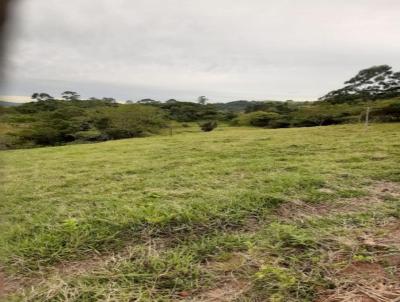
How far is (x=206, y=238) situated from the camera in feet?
7.89

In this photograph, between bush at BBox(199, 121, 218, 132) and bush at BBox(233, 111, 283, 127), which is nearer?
bush at BBox(233, 111, 283, 127)

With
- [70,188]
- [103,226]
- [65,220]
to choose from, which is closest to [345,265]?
[103,226]

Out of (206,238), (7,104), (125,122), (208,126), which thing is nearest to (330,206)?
(206,238)

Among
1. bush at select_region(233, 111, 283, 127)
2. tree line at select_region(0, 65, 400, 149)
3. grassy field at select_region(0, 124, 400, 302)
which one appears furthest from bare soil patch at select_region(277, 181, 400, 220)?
bush at select_region(233, 111, 283, 127)

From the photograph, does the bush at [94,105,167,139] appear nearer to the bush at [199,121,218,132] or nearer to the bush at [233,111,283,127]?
the bush at [199,121,218,132]

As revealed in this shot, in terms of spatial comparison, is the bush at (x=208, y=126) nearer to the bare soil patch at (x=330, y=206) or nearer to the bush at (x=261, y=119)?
the bush at (x=261, y=119)

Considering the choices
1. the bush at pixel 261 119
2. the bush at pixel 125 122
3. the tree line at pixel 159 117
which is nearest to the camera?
the tree line at pixel 159 117

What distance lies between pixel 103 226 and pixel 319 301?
146 cm

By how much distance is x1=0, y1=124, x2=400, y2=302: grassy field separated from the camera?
6.07 feet

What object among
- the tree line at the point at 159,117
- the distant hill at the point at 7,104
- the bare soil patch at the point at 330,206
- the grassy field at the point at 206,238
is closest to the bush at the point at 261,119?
the tree line at the point at 159,117

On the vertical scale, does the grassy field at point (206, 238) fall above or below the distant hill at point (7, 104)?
below

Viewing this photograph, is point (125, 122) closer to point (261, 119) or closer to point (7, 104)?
point (261, 119)

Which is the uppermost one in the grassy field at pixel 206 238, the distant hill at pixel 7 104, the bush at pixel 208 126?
the distant hill at pixel 7 104

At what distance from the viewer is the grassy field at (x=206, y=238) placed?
72.9 inches
